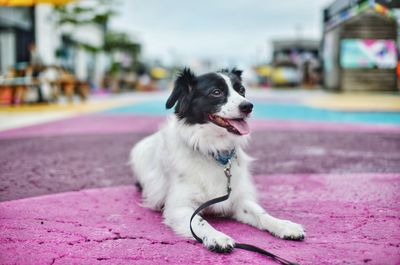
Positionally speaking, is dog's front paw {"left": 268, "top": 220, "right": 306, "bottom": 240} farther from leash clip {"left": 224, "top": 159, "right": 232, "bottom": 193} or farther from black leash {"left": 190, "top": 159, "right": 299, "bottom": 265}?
leash clip {"left": 224, "top": 159, "right": 232, "bottom": 193}

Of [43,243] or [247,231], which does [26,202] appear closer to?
[43,243]

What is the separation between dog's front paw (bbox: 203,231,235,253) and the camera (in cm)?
251

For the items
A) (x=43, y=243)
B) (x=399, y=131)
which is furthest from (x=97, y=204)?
(x=399, y=131)

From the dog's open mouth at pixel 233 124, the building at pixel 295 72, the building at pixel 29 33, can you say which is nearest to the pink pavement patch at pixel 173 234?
the dog's open mouth at pixel 233 124

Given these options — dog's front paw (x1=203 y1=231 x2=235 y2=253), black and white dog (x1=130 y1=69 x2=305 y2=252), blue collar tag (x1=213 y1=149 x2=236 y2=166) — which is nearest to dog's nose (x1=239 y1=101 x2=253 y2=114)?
black and white dog (x1=130 y1=69 x2=305 y2=252)

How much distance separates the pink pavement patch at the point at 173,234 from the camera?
96.0 inches

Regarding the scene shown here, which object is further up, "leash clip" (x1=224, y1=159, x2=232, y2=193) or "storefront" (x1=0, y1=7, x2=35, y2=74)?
"storefront" (x1=0, y1=7, x2=35, y2=74)

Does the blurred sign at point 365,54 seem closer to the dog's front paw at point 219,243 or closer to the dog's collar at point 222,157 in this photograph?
the dog's collar at point 222,157

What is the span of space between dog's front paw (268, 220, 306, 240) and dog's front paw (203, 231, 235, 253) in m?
0.40

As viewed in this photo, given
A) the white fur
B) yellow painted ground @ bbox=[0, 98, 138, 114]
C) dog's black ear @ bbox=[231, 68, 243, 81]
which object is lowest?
yellow painted ground @ bbox=[0, 98, 138, 114]

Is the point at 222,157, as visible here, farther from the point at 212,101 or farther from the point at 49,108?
the point at 49,108

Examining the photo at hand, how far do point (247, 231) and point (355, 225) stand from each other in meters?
0.78

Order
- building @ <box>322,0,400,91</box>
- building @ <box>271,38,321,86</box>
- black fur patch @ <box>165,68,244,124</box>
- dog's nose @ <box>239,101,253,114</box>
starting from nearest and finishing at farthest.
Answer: dog's nose @ <box>239,101,253,114</box>, black fur patch @ <box>165,68,244,124</box>, building @ <box>322,0,400,91</box>, building @ <box>271,38,321,86</box>

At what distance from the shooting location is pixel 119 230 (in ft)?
9.70
